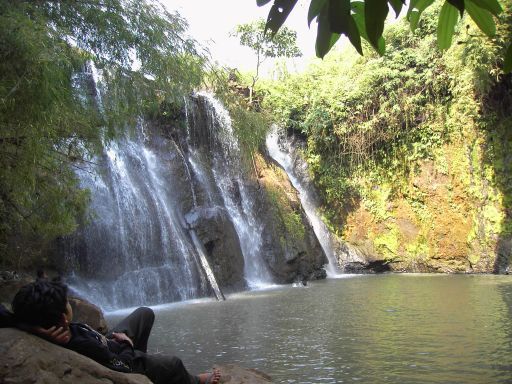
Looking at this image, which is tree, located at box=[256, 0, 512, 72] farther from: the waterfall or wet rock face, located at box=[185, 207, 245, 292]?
the waterfall

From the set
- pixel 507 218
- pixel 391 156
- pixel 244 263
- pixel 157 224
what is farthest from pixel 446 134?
pixel 157 224

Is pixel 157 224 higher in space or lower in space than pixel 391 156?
lower

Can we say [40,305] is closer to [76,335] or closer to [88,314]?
[76,335]

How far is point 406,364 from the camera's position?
4.63 metres

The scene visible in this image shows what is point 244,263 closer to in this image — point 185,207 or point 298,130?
point 185,207

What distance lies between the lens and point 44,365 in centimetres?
225

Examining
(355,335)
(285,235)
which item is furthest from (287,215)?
(355,335)

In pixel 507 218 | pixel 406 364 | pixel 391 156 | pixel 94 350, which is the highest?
pixel 391 156

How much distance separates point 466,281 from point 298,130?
8.99m

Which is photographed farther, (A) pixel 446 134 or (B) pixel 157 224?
(A) pixel 446 134

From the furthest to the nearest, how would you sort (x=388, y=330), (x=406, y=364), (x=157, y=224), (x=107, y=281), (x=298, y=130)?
(x=298, y=130) → (x=157, y=224) → (x=107, y=281) → (x=388, y=330) → (x=406, y=364)

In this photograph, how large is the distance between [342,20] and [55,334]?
2154 mm

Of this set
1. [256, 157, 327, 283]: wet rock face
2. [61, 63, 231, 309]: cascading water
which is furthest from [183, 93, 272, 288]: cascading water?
[61, 63, 231, 309]: cascading water

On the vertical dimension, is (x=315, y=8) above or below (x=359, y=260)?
above
